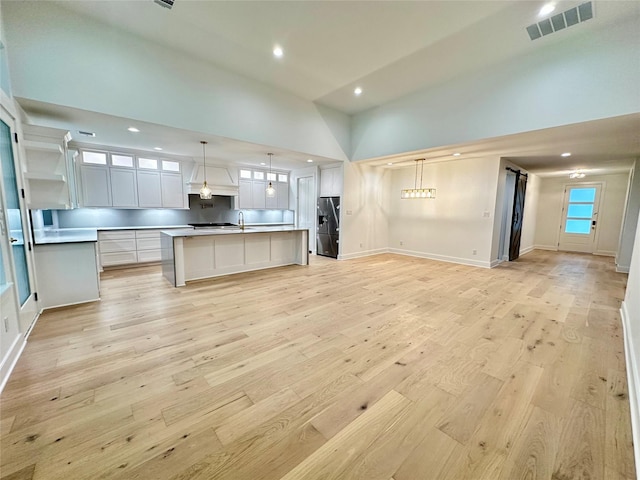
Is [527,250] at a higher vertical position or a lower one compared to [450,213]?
lower

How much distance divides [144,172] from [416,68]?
20.9 ft

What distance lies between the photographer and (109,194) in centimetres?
580

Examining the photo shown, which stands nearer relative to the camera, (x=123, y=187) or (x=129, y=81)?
(x=129, y=81)

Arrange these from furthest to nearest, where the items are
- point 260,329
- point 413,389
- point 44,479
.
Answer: point 260,329 → point 413,389 → point 44,479

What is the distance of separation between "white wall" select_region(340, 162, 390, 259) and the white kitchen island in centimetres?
145

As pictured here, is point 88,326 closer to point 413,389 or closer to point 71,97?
point 71,97

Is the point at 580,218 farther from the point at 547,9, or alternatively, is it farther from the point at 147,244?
the point at 147,244

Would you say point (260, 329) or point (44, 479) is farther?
point (260, 329)

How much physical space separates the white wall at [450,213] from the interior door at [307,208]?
99.2 inches

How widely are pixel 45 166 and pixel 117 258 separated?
2900 mm

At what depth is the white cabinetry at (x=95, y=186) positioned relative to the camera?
5.50m

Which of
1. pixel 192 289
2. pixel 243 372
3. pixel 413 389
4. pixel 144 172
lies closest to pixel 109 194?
pixel 144 172

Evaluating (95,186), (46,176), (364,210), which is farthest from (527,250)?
(95,186)

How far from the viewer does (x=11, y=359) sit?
7.04 ft
